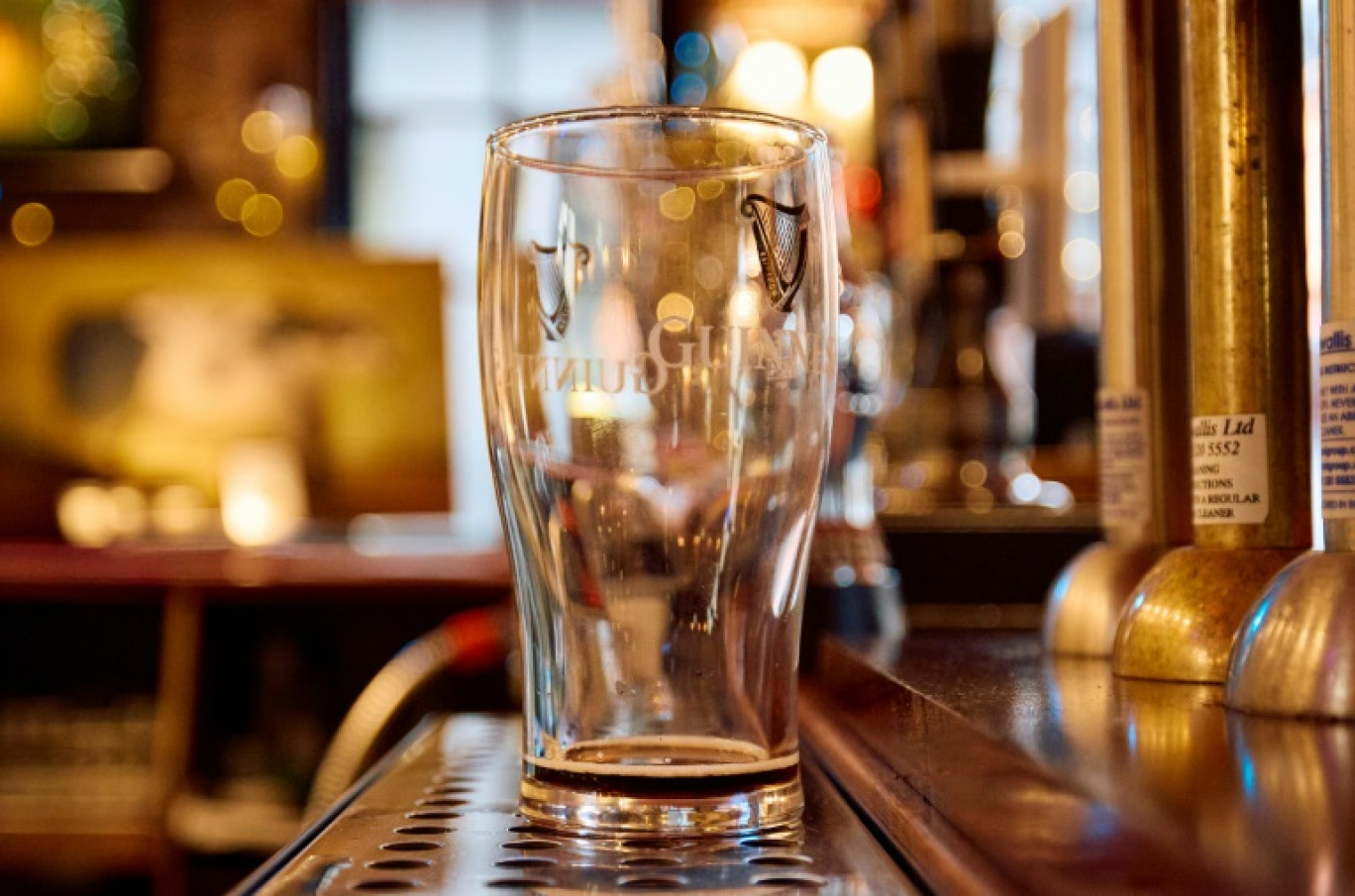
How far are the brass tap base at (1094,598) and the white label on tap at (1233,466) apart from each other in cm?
8

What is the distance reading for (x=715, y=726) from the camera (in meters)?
0.40

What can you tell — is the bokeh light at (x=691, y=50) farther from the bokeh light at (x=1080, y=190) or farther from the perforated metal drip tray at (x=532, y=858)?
the perforated metal drip tray at (x=532, y=858)

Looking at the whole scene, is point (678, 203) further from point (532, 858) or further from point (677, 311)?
point (532, 858)

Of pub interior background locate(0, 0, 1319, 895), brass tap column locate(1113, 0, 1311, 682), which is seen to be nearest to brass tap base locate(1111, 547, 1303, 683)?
brass tap column locate(1113, 0, 1311, 682)

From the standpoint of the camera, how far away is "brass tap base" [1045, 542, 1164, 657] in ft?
1.86

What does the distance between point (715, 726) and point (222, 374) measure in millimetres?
Answer: 3391

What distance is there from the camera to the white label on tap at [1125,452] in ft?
1.91

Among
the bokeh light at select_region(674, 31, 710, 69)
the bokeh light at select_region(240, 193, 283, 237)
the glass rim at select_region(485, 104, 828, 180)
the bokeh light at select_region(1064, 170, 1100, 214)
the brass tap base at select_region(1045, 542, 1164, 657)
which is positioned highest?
the bokeh light at select_region(674, 31, 710, 69)

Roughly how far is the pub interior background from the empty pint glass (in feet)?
1.57

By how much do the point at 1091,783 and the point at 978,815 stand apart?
0.05 meters

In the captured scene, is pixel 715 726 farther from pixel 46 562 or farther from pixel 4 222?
pixel 4 222

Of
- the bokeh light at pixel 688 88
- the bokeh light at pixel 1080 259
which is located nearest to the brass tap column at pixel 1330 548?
the bokeh light at pixel 1080 259

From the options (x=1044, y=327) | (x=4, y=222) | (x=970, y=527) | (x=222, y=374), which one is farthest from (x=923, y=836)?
(x=4, y=222)

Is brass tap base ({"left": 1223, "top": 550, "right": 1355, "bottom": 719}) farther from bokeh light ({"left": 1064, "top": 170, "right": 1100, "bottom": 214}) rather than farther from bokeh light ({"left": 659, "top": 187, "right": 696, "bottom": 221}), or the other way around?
bokeh light ({"left": 1064, "top": 170, "right": 1100, "bottom": 214})
